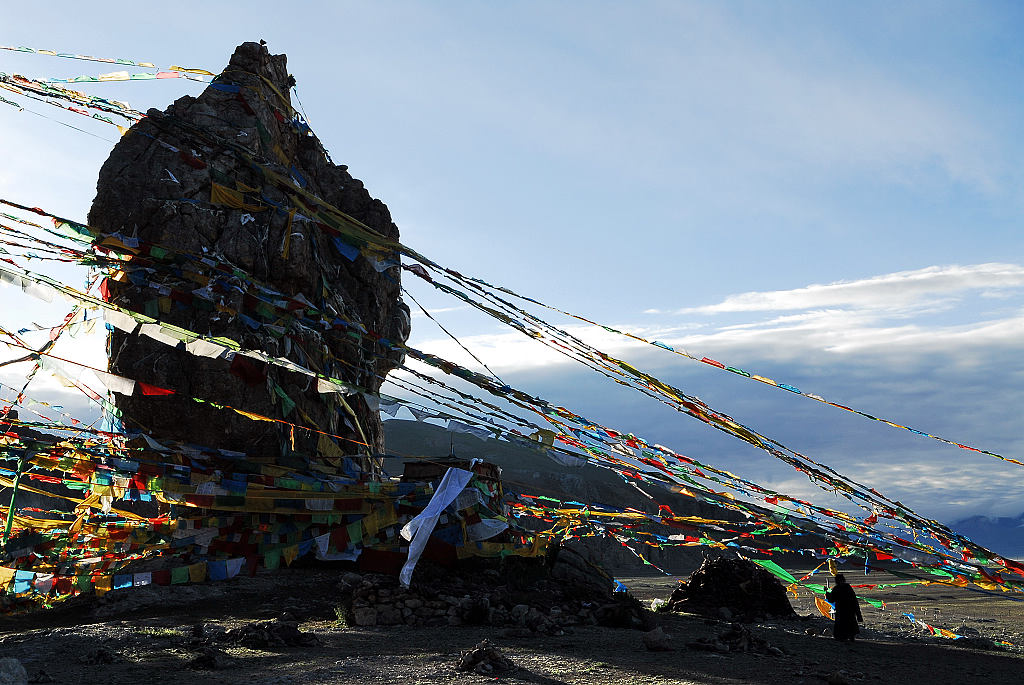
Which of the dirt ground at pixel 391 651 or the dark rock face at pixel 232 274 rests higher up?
the dark rock face at pixel 232 274

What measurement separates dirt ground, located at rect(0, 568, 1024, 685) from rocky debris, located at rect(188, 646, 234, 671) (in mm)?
10

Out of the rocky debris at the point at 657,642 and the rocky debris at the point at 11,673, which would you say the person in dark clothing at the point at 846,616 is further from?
the rocky debris at the point at 11,673

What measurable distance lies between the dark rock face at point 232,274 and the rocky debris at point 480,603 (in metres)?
3.31

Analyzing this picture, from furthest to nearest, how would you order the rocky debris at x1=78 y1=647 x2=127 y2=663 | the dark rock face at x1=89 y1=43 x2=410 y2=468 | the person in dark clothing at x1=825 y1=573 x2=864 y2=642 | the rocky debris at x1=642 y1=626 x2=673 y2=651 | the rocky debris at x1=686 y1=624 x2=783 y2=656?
the dark rock face at x1=89 y1=43 x2=410 y2=468 → the person in dark clothing at x1=825 y1=573 x2=864 y2=642 → the rocky debris at x1=686 y1=624 x2=783 y2=656 → the rocky debris at x1=642 y1=626 x2=673 y2=651 → the rocky debris at x1=78 y1=647 x2=127 y2=663

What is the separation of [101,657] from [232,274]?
651cm

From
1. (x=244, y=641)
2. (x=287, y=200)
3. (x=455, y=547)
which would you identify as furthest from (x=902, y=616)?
(x=287, y=200)

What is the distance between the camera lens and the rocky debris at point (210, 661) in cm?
645

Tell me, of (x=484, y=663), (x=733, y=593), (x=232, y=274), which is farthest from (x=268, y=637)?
(x=733, y=593)

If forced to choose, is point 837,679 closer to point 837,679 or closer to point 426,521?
Result: point 837,679

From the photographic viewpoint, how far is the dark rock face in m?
12.2

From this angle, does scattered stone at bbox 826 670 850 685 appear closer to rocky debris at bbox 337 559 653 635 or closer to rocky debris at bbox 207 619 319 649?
rocky debris at bbox 337 559 653 635

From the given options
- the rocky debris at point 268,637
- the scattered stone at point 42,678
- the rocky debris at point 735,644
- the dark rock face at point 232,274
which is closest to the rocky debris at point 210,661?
the rocky debris at point 268,637

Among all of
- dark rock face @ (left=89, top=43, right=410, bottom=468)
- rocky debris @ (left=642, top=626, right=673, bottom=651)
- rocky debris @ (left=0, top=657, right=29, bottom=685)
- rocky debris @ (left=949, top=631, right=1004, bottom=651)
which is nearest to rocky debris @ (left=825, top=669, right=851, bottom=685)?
rocky debris @ (left=642, top=626, right=673, bottom=651)

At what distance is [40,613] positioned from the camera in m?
10.4
